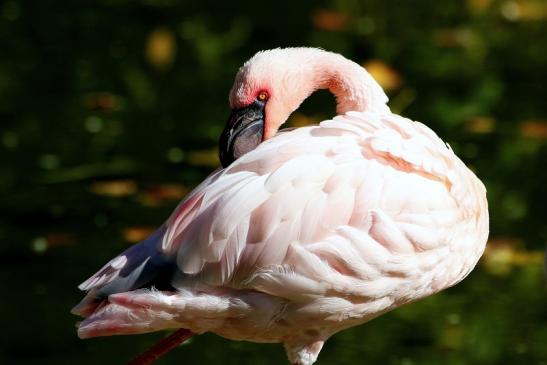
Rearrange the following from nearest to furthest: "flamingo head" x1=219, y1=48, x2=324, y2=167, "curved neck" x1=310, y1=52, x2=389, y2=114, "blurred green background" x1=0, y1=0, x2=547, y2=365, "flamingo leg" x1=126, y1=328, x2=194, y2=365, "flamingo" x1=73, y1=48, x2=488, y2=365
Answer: "flamingo" x1=73, y1=48, x2=488, y2=365
"flamingo leg" x1=126, y1=328, x2=194, y2=365
"flamingo head" x1=219, y1=48, x2=324, y2=167
"curved neck" x1=310, y1=52, x2=389, y2=114
"blurred green background" x1=0, y1=0, x2=547, y2=365

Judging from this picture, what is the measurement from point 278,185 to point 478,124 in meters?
2.96

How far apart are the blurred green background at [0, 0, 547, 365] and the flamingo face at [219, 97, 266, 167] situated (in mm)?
1032

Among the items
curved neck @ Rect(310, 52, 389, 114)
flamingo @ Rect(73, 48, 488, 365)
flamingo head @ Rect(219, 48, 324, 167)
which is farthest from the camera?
curved neck @ Rect(310, 52, 389, 114)

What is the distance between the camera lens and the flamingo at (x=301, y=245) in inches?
135

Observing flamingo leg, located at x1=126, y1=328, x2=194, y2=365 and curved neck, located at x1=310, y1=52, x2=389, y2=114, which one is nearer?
flamingo leg, located at x1=126, y1=328, x2=194, y2=365

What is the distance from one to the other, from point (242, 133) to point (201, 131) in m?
2.47

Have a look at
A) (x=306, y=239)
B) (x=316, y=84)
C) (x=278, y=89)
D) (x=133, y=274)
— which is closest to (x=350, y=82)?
(x=316, y=84)

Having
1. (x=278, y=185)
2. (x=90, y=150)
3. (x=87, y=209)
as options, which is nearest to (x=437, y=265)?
(x=278, y=185)

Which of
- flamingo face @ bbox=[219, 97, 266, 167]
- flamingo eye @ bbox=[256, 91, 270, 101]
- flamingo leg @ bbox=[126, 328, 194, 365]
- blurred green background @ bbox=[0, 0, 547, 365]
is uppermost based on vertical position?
flamingo eye @ bbox=[256, 91, 270, 101]

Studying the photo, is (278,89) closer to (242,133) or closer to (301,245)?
(242,133)

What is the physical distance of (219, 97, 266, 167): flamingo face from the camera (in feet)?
12.5

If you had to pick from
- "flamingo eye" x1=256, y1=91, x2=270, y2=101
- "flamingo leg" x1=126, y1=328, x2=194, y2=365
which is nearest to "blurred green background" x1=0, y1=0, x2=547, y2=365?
"flamingo leg" x1=126, y1=328, x2=194, y2=365

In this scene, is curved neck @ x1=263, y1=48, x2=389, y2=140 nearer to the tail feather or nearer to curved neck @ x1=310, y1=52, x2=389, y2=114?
curved neck @ x1=310, y1=52, x2=389, y2=114

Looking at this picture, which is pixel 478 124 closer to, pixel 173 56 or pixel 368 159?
pixel 173 56
